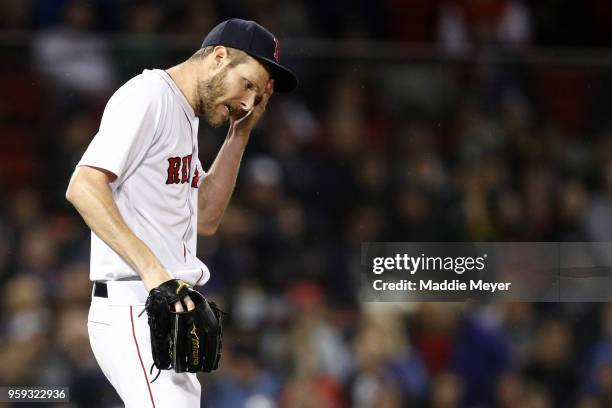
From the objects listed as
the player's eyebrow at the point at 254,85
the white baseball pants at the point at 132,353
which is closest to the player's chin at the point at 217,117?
the player's eyebrow at the point at 254,85

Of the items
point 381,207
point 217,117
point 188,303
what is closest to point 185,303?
point 188,303

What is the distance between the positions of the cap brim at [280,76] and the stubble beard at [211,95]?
0.12 metres

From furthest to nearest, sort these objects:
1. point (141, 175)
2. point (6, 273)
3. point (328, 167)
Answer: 1. point (328, 167)
2. point (6, 273)
3. point (141, 175)

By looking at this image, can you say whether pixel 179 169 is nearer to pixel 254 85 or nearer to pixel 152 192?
pixel 152 192

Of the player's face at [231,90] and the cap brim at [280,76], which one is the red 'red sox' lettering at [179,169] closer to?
the player's face at [231,90]

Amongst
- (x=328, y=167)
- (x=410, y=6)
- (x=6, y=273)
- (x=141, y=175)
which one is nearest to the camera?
(x=141, y=175)

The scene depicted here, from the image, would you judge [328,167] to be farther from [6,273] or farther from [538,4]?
[538,4]

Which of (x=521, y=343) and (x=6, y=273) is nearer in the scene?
(x=6, y=273)

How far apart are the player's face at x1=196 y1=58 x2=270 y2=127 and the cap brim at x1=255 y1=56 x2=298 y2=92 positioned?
2 cm

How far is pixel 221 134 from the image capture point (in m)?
4.05

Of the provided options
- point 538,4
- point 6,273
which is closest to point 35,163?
point 6,273

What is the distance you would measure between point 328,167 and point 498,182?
0.73 meters

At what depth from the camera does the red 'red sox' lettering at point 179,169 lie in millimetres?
2545

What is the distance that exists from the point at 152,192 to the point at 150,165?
7cm
